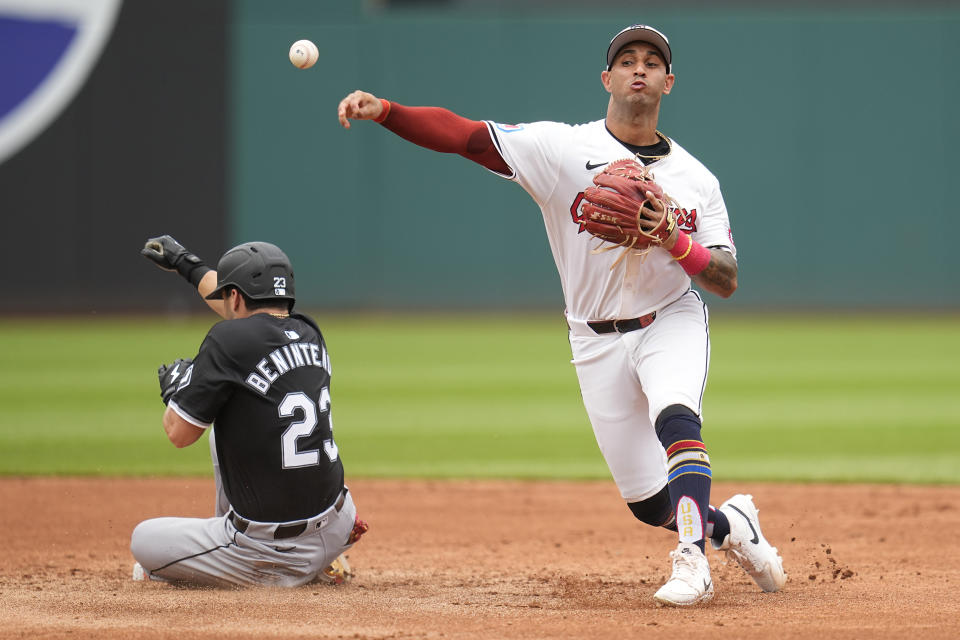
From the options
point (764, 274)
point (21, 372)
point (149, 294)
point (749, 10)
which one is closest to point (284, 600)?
point (21, 372)

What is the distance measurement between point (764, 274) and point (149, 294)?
9507 millimetres

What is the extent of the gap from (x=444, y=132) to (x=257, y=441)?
127 cm

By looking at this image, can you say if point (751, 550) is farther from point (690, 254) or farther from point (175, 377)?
point (175, 377)

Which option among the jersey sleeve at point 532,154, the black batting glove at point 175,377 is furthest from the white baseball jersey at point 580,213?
the black batting glove at point 175,377

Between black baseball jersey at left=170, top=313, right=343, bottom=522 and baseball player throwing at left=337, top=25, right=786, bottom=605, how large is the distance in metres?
0.87

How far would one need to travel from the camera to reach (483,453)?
8461 mm

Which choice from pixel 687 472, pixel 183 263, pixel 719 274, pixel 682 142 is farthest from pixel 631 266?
pixel 682 142

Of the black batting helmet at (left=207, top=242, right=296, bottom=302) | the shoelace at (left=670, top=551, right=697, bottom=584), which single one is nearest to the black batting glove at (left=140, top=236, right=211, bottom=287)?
the black batting helmet at (left=207, top=242, right=296, bottom=302)

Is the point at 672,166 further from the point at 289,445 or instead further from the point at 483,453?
the point at 483,453

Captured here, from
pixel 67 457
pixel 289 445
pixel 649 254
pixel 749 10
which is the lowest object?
pixel 67 457

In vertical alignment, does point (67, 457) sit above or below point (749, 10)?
below

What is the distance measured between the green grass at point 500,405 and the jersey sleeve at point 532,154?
3537 millimetres

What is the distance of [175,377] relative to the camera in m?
4.18

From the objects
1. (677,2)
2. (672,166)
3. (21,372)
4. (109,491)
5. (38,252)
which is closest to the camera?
(672,166)
